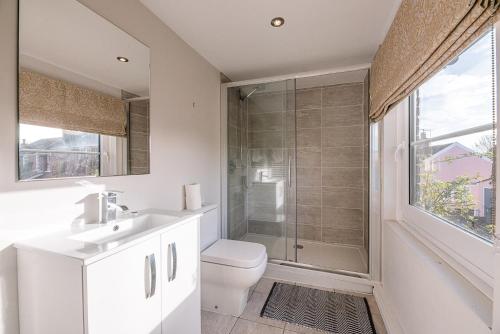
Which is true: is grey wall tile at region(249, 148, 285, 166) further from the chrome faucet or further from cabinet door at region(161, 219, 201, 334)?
the chrome faucet

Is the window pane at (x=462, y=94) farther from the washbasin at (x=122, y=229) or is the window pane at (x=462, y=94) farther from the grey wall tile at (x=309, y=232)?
the grey wall tile at (x=309, y=232)

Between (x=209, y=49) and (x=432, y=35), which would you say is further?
(x=209, y=49)

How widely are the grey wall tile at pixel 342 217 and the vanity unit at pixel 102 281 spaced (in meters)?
2.31

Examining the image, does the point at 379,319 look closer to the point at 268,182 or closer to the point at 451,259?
the point at 451,259

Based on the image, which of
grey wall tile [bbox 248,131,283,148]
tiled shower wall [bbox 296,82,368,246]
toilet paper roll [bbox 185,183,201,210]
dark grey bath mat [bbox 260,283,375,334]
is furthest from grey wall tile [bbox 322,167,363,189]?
toilet paper roll [bbox 185,183,201,210]

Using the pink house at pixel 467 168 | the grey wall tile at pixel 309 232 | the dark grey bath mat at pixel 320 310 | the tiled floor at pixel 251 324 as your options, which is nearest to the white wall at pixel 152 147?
the tiled floor at pixel 251 324

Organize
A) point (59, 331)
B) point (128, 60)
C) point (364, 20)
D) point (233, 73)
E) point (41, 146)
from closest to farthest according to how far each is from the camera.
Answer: point (59, 331) → point (41, 146) → point (128, 60) → point (364, 20) → point (233, 73)

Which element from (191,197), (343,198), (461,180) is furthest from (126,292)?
(343,198)

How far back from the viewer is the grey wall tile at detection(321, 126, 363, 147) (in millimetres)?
2854

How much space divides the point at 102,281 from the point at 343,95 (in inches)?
120

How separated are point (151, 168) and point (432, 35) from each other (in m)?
1.64

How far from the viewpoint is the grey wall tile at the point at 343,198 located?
2910mm

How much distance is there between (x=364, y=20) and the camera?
1.64 metres

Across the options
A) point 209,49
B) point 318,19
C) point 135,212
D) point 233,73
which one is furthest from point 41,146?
point 233,73
